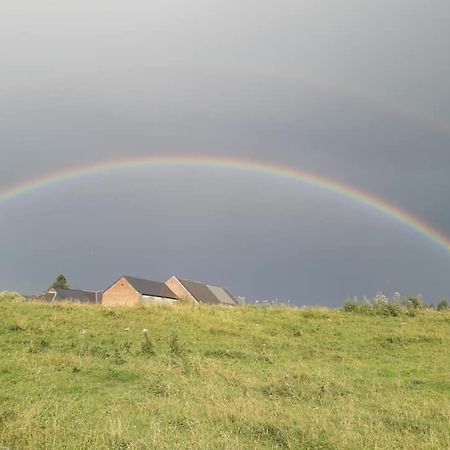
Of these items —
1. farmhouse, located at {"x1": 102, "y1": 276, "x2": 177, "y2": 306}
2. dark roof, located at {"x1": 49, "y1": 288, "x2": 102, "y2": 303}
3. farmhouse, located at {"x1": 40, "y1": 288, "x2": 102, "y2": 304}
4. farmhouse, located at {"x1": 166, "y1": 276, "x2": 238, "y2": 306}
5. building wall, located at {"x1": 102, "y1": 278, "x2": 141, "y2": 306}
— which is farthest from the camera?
farmhouse, located at {"x1": 166, "y1": 276, "x2": 238, "y2": 306}

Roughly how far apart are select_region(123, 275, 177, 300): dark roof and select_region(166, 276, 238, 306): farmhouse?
2.24m

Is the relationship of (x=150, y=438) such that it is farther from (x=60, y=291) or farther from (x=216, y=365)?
(x=60, y=291)

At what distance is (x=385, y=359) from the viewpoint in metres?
16.0

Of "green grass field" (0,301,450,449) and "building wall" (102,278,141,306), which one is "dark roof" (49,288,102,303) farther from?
"green grass field" (0,301,450,449)

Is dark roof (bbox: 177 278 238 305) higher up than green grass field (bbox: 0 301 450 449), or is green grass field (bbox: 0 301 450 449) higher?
dark roof (bbox: 177 278 238 305)

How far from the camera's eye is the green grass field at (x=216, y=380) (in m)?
7.16

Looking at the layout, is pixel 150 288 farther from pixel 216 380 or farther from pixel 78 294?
pixel 216 380

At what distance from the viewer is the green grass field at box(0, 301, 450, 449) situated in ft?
23.5

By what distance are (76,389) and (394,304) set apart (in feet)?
63.9

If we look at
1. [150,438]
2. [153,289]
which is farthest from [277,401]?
[153,289]

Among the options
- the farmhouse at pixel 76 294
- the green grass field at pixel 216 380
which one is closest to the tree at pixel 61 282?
the farmhouse at pixel 76 294

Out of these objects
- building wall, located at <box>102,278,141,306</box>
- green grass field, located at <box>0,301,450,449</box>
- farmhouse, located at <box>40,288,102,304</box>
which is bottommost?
green grass field, located at <box>0,301,450,449</box>

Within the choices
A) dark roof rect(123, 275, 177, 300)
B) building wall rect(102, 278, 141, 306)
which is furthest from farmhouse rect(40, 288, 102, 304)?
dark roof rect(123, 275, 177, 300)

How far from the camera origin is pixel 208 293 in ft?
266
